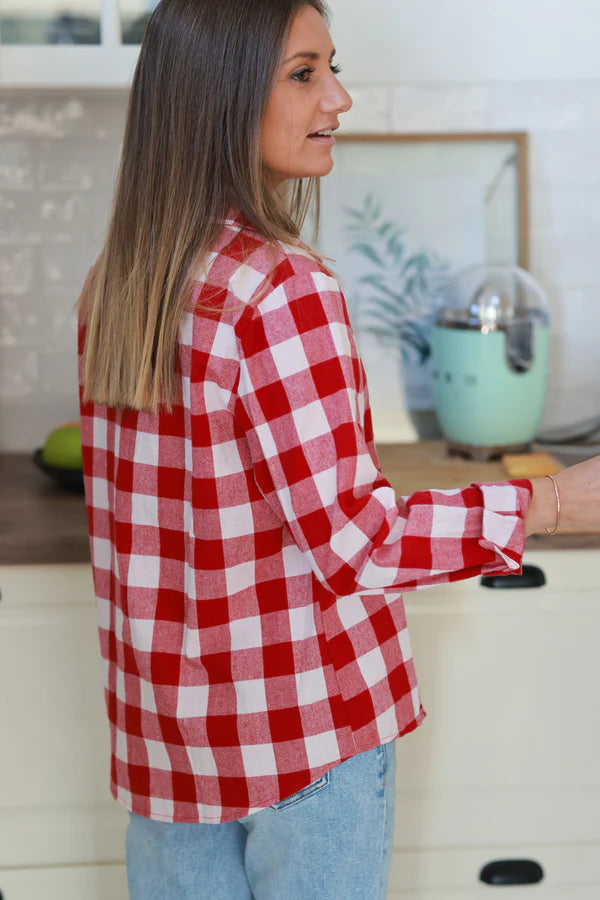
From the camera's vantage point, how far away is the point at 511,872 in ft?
5.29

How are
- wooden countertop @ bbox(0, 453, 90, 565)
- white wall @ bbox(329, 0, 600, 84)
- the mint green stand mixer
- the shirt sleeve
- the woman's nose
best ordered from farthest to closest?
white wall @ bbox(329, 0, 600, 84) → the mint green stand mixer → wooden countertop @ bbox(0, 453, 90, 565) → the woman's nose → the shirt sleeve

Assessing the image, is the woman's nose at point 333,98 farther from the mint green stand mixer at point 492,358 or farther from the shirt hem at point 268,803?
the mint green stand mixer at point 492,358

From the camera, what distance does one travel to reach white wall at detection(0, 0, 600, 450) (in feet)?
6.09

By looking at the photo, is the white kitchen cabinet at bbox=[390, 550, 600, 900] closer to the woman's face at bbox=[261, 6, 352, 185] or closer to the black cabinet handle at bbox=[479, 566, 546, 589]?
the black cabinet handle at bbox=[479, 566, 546, 589]

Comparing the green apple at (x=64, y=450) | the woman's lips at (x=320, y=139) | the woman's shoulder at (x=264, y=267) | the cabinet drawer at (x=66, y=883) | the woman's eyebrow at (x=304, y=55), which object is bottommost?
the cabinet drawer at (x=66, y=883)

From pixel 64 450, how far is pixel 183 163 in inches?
32.4

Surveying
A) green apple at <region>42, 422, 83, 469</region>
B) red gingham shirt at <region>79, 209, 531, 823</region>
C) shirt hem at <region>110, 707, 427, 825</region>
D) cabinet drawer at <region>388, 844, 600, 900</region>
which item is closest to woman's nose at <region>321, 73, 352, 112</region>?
red gingham shirt at <region>79, 209, 531, 823</region>

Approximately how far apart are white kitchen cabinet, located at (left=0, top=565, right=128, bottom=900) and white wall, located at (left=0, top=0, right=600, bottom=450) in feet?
1.81

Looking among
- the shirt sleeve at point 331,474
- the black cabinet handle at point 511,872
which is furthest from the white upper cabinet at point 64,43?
the black cabinet handle at point 511,872

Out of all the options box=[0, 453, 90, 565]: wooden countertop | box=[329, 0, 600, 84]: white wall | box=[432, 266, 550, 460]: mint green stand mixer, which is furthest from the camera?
box=[329, 0, 600, 84]: white wall

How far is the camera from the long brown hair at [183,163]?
0.89 metres

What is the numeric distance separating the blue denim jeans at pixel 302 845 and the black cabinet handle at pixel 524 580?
514 mm

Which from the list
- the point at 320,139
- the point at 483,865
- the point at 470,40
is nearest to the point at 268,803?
the point at 320,139

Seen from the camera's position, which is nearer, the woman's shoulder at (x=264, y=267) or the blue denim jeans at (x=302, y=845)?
the woman's shoulder at (x=264, y=267)
